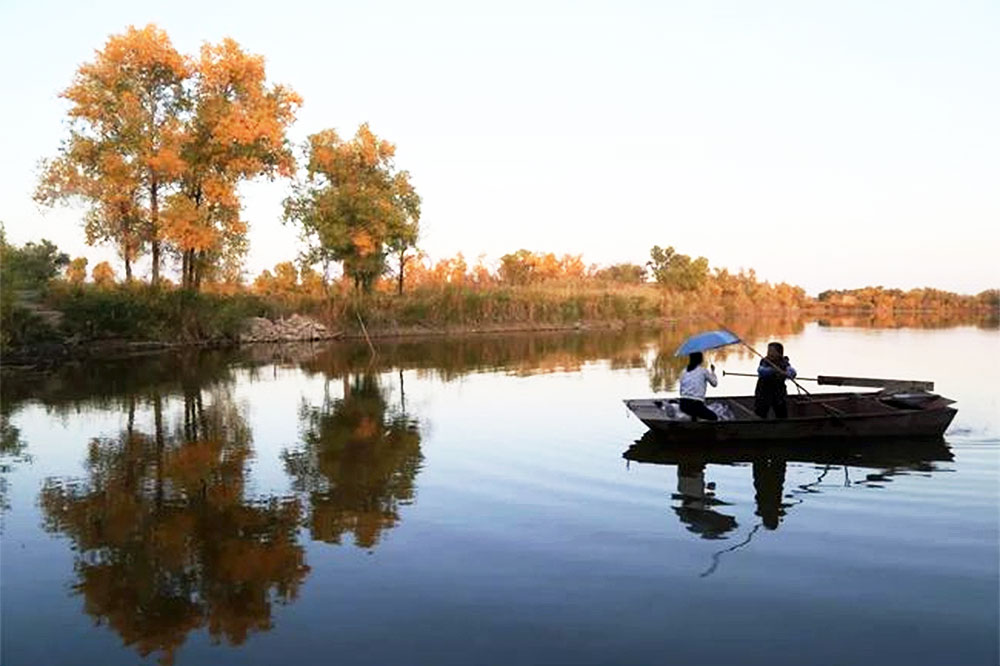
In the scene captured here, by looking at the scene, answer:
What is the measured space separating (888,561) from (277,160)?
1413 inches

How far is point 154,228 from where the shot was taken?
120 feet

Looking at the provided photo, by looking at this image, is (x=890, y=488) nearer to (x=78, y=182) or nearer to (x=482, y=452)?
(x=482, y=452)

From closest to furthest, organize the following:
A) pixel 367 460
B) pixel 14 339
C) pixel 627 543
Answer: pixel 627 543 < pixel 367 460 < pixel 14 339

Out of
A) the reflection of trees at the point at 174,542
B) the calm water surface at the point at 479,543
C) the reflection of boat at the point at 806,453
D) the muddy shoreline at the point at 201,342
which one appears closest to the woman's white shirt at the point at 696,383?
the reflection of boat at the point at 806,453

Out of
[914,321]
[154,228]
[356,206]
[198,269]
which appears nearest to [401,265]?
[356,206]

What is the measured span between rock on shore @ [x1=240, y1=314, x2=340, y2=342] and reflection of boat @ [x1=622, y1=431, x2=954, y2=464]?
99.8 ft

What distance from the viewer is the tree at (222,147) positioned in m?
36.5

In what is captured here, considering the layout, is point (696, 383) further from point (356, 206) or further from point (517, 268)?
point (517, 268)

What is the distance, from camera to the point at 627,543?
26.7 ft

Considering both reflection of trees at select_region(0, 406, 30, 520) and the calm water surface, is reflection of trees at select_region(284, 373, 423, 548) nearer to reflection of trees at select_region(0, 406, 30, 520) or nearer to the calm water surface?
the calm water surface

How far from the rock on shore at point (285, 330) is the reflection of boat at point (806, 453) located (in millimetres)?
30406

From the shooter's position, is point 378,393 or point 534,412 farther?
point 378,393

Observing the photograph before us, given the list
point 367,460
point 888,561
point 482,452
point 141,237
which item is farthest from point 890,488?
point 141,237

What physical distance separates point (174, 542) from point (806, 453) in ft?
29.0
